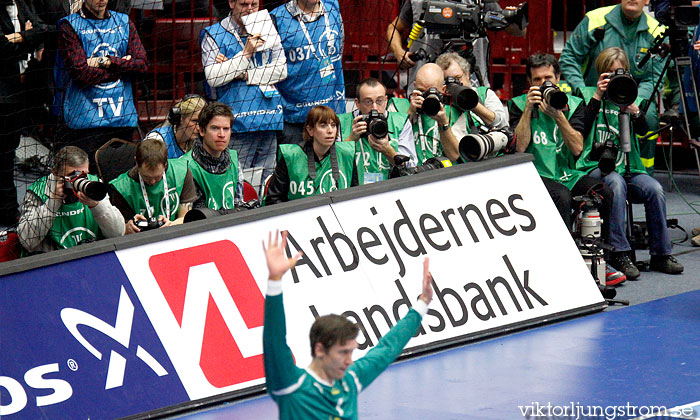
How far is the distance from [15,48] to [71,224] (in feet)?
9.16

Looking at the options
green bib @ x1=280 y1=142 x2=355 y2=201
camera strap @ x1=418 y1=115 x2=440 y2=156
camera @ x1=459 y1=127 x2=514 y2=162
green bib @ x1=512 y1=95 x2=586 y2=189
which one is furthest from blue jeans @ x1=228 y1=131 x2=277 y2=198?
green bib @ x1=512 y1=95 x2=586 y2=189

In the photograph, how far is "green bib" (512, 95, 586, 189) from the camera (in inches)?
371

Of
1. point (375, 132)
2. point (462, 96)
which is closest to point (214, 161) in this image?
point (375, 132)

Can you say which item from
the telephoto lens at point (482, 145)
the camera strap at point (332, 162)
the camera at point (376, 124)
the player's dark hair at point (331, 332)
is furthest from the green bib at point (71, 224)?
the player's dark hair at point (331, 332)

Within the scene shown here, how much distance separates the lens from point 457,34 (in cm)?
991

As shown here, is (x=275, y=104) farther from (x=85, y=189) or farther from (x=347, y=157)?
(x=85, y=189)

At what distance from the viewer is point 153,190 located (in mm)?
7555

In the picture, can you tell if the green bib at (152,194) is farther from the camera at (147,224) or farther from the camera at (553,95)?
the camera at (553,95)

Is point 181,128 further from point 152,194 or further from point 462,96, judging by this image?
point 462,96

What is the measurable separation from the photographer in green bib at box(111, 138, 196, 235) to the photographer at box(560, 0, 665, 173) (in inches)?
177

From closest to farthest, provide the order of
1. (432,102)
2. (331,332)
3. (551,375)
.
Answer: (331,332)
(551,375)
(432,102)

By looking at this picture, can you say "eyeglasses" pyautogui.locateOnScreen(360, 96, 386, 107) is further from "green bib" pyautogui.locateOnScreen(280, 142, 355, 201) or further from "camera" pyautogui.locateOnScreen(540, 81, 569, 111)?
"camera" pyautogui.locateOnScreen(540, 81, 569, 111)

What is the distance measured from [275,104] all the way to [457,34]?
6.13 feet

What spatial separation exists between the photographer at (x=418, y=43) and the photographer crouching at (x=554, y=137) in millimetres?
841
